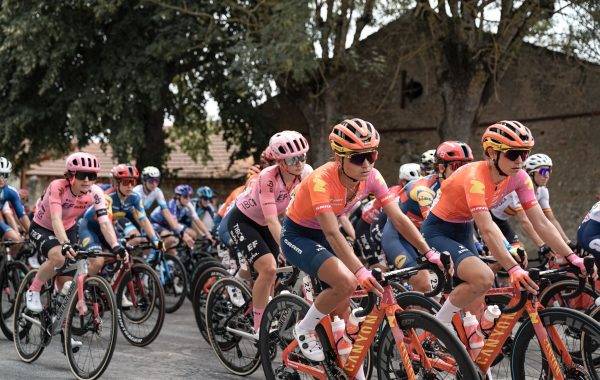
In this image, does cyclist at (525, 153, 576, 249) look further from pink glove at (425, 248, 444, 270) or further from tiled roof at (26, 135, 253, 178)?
tiled roof at (26, 135, 253, 178)

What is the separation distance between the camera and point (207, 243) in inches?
563

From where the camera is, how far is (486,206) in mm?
5973

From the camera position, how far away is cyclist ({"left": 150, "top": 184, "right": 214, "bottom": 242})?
45.9 ft

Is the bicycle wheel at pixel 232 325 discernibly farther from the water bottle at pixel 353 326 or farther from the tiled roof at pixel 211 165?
the tiled roof at pixel 211 165

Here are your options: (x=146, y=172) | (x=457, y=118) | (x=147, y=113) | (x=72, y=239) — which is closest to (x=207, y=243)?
(x=146, y=172)

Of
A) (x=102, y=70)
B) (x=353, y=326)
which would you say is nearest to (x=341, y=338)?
(x=353, y=326)

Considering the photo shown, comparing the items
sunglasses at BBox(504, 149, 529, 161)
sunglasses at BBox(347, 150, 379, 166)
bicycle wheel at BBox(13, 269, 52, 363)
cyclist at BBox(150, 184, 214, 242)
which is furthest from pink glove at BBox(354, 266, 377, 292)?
cyclist at BBox(150, 184, 214, 242)

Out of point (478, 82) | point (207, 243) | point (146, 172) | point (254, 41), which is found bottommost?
point (207, 243)

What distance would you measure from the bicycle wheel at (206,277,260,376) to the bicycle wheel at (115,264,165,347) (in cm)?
113

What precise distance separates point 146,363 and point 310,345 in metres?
2.80

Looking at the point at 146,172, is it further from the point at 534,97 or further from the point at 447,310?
the point at 534,97

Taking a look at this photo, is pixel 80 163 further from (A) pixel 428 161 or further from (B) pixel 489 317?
(A) pixel 428 161

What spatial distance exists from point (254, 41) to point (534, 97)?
756 cm

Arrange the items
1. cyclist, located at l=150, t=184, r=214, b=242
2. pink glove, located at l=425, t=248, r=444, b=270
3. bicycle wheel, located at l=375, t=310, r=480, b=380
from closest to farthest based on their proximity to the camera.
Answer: bicycle wheel, located at l=375, t=310, r=480, b=380 < pink glove, located at l=425, t=248, r=444, b=270 < cyclist, located at l=150, t=184, r=214, b=242
